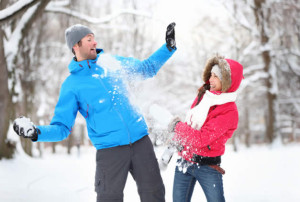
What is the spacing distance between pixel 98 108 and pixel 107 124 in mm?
130

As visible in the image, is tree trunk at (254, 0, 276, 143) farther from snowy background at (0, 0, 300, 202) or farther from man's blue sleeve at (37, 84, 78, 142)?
man's blue sleeve at (37, 84, 78, 142)

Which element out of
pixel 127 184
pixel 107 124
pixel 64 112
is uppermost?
pixel 64 112

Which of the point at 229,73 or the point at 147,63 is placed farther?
the point at 147,63

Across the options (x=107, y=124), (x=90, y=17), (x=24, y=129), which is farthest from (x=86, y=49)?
(x=90, y=17)

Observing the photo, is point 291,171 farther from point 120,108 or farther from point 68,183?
point 120,108

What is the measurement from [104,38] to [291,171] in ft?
40.1

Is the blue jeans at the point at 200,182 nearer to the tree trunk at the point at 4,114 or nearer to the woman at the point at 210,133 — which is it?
the woman at the point at 210,133

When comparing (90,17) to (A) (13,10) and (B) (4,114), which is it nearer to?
(B) (4,114)

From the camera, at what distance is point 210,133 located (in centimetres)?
233

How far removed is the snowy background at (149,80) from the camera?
17.1 feet

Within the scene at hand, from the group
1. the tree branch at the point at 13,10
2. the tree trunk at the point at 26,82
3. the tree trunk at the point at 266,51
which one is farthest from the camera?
the tree trunk at the point at 266,51

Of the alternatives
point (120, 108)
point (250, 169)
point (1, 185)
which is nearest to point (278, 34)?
point (250, 169)

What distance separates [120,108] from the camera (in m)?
2.33

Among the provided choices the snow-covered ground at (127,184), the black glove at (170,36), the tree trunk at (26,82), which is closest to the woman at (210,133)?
the black glove at (170,36)
